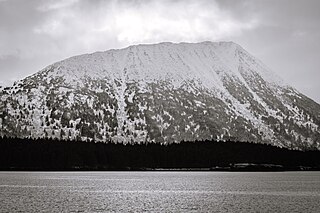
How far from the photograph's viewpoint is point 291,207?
287 ft

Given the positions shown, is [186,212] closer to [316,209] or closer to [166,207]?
[166,207]

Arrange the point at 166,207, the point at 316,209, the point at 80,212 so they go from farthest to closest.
A: 1. the point at 166,207
2. the point at 316,209
3. the point at 80,212

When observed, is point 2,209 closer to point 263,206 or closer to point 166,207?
point 166,207

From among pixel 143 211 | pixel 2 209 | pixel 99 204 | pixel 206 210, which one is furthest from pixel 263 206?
pixel 2 209

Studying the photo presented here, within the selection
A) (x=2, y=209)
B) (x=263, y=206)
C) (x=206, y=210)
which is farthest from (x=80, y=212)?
(x=263, y=206)

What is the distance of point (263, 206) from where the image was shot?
89.4m

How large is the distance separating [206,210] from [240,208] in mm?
7356

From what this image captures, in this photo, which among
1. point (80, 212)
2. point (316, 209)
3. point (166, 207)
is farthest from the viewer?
point (166, 207)

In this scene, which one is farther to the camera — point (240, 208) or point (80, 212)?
point (240, 208)

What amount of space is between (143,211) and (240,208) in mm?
17453

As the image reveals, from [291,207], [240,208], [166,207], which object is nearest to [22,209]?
[166,207]

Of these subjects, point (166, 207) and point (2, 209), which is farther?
point (166, 207)

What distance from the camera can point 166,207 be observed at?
88.6 m

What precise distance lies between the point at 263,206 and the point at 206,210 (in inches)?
518
